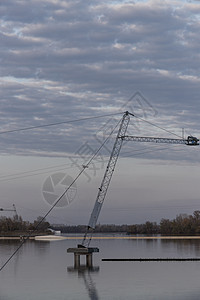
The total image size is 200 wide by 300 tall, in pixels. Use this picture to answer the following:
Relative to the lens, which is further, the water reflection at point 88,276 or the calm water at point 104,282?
the water reflection at point 88,276

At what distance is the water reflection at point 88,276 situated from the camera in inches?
2222

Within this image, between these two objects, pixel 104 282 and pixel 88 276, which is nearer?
pixel 104 282

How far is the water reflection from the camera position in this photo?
185ft

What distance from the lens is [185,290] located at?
59.0 meters

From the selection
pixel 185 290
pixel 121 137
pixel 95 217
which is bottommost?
pixel 185 290

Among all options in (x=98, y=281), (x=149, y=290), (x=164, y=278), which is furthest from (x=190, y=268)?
(x=149, y=290)

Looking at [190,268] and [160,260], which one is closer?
[190,268]

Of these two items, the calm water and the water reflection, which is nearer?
the calm water

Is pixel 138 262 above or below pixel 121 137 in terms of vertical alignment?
below

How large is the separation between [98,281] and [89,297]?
14.4m

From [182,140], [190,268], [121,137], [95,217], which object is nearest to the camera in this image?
[190,268]

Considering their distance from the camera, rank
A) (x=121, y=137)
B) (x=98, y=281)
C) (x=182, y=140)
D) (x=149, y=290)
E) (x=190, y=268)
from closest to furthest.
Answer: (x=149, y=290)
(x=98, y=281)
(x=190, y=268)
(x=121, y=137)
(x=182, y=140)

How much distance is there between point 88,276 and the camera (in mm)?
74688

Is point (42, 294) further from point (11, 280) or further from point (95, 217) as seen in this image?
point (95, 217)
